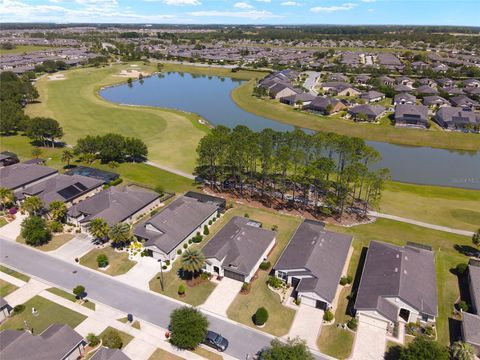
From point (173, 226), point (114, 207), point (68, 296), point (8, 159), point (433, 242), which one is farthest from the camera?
point (8, 159)

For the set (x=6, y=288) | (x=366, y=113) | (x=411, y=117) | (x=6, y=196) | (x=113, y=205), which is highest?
(x=411, y=117)

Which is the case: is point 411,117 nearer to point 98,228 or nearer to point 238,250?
point 238,250

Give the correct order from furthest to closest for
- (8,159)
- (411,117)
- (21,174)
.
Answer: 1. (411,117)
2. (8,159)
3. (21,174)

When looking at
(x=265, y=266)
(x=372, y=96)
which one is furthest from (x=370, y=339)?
(x=372, y=96)

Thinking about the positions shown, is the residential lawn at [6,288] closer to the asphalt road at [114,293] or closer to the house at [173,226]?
the asphalt road at [114,293]

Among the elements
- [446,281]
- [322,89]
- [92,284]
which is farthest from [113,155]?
[322,89]

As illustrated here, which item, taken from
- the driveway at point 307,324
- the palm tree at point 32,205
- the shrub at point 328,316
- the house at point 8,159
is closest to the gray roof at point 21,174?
the palm tree at point 32,205
